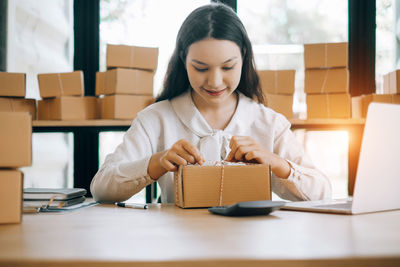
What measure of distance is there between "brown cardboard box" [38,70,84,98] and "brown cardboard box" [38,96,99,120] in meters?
0.03

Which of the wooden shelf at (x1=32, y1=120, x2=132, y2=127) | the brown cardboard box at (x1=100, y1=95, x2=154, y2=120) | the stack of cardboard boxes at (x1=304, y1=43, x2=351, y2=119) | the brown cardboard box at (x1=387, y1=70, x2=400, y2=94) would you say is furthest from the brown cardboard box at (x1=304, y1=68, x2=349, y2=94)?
the wooden shelf at (x1=32, y1=120, x2=132, y2=127)

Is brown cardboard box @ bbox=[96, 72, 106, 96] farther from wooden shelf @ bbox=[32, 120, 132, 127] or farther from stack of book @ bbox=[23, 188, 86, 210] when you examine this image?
stack of book @ bbox=[23, 188, 86, 210]

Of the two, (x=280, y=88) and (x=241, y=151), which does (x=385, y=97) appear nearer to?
(x=280, y=88)

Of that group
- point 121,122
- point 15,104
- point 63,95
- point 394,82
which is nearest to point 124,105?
point 121,122

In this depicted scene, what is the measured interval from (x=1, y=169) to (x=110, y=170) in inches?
21.6

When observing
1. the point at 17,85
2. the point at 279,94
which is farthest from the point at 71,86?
the point at 279,94

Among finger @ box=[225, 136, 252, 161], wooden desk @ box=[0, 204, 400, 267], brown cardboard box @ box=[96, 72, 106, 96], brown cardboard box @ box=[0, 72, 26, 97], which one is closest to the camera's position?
wooden desk @ box=[0, 204, 400, 267]

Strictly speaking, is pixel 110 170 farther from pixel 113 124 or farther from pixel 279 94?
pixel 279 94

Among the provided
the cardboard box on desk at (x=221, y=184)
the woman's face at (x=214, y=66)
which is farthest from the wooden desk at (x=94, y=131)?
the cardboard box on desk at (x=221, y=184)

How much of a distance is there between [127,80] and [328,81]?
114cm

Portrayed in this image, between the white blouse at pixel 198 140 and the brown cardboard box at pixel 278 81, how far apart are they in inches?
29.6

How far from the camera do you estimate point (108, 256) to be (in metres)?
0.50

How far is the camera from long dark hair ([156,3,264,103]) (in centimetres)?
133

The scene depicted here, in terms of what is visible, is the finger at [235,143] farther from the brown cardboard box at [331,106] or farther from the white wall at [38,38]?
the white wall at [38,38]
